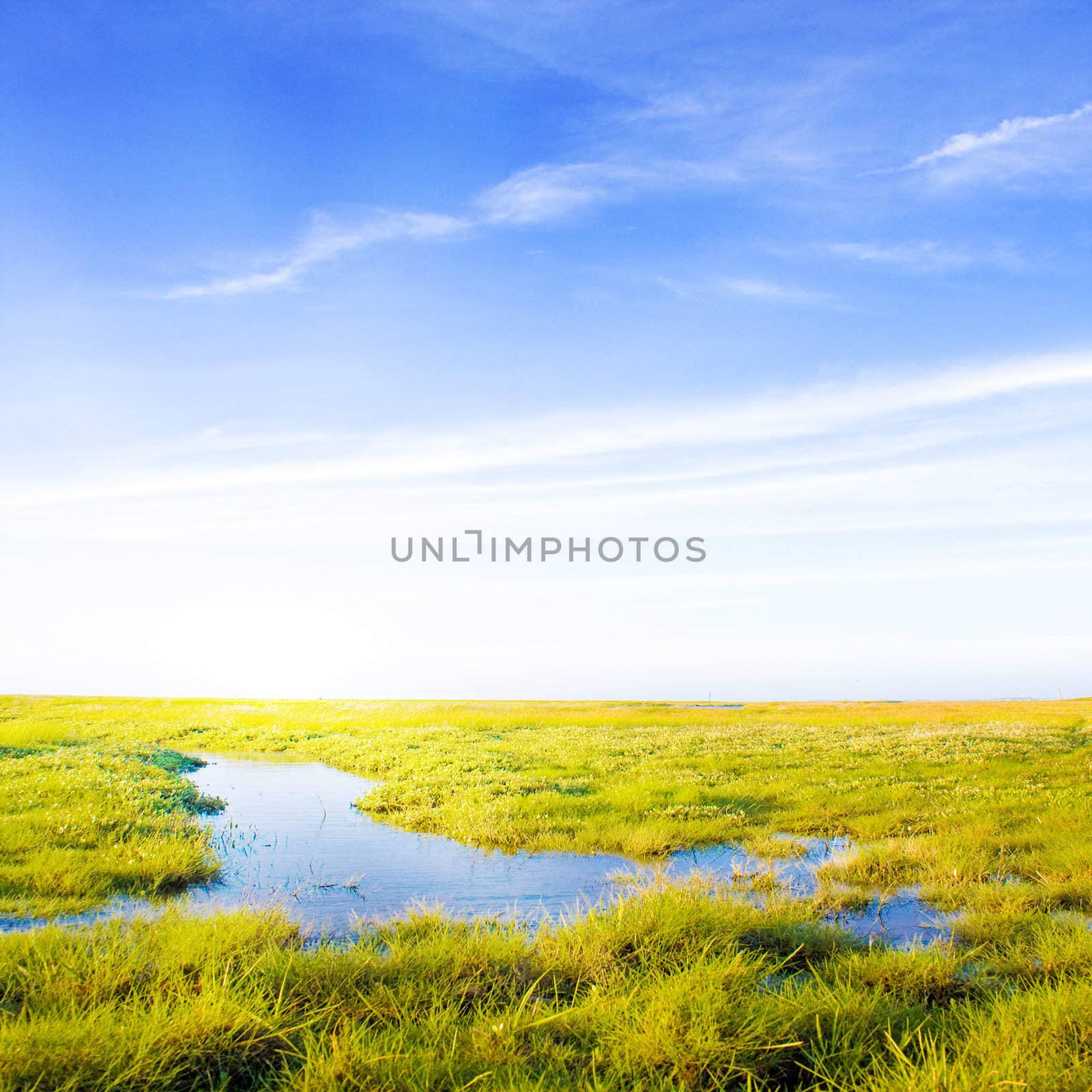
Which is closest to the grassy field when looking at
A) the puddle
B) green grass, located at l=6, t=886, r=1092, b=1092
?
green grass, located at l=6, t=886, r=1092, b=1092

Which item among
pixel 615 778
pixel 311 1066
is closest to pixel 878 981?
pixel 311 1066

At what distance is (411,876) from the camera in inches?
473

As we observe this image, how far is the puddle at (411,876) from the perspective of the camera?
966 centimetres

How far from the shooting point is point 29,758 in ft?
67.4

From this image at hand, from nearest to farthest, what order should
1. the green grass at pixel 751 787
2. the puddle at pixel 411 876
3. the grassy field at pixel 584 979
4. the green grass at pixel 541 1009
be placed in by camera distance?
the green grass at pixel 541 1009, the grassy field at pixel 584 979, the puddle at pixel 411 876, the green grass at pixel 751 787

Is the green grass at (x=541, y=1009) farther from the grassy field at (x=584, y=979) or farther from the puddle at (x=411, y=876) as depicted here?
the puddle at (x=411, y=876)

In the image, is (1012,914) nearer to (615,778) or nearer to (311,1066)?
(311,1066)

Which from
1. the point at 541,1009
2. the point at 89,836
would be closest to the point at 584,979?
the point at 541,1009

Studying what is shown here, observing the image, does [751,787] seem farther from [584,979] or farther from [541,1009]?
[541,1009]

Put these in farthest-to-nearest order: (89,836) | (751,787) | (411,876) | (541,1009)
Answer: (751,787)
(89,836)
(411,876)
(541,1009)

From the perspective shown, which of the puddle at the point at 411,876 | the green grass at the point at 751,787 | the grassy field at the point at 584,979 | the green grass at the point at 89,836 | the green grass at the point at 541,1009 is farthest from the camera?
the green grass at the point at 751,787

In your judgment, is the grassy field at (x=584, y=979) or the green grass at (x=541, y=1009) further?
the grassy field at (x=584, y=979)

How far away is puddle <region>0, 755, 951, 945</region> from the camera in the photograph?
380 inches

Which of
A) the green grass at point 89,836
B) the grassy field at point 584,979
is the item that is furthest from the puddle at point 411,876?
the grassy field at point 584,979
